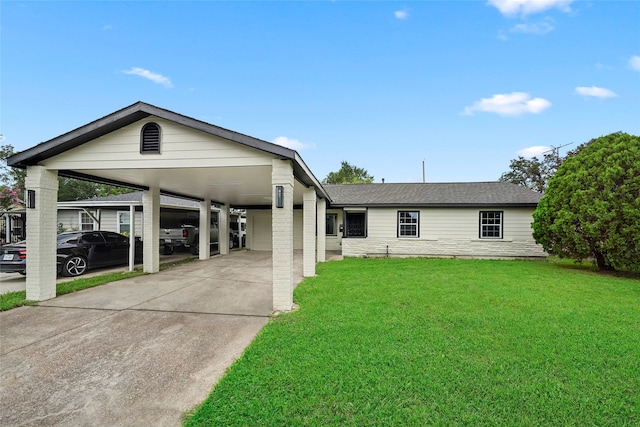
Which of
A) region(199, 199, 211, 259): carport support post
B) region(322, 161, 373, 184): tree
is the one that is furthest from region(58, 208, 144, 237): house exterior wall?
region(322, 161, 373, 184): tree

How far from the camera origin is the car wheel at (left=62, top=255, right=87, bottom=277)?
8852 millimetres

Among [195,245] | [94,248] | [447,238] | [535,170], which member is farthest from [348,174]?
[94,248]

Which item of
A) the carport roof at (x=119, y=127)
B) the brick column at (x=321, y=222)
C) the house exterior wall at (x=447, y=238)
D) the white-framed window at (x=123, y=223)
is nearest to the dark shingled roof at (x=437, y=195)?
the house exterior wall at (x=447, y=238)

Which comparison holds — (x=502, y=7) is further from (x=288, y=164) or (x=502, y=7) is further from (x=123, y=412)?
(x=123, y=412)

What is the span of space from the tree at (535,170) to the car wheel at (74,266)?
108 ft

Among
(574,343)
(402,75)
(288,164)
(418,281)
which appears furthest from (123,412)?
(402,75)

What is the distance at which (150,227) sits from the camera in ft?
31.4

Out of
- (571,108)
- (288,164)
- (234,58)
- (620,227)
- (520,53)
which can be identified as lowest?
(620,227)

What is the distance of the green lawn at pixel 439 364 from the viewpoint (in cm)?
244

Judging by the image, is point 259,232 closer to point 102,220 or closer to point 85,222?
point 102,220

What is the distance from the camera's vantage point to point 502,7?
959cm

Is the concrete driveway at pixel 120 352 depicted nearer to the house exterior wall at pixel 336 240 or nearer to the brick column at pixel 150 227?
the brick column at pixel 150 227

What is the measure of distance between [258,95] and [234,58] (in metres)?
2.85

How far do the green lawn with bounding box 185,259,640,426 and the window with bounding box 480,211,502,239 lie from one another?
7.46 m
